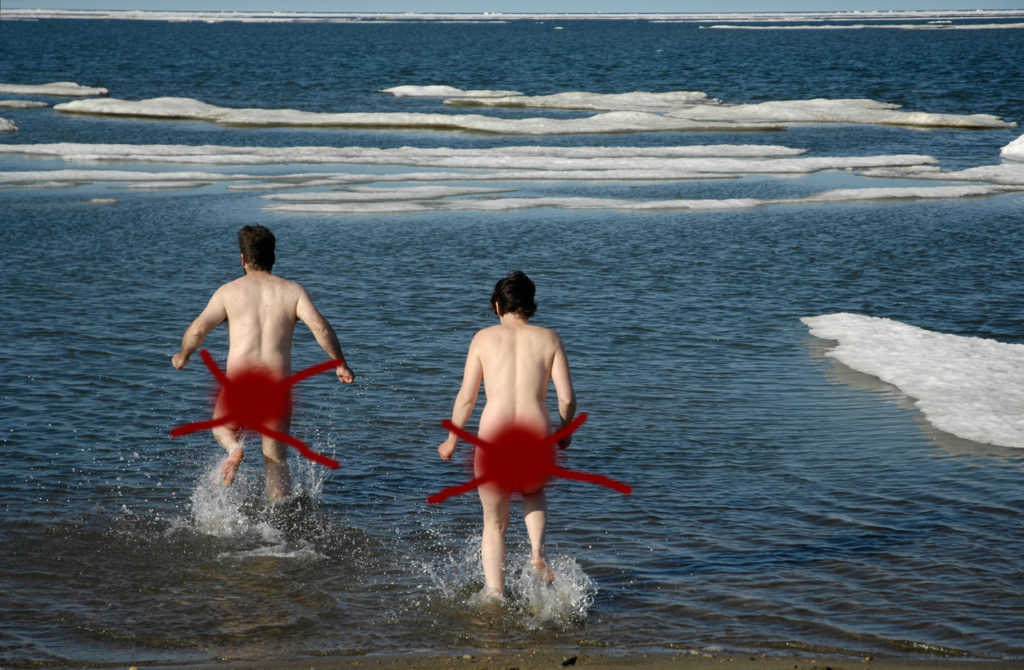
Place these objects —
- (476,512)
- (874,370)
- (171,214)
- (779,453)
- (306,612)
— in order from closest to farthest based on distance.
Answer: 1. (306,612)
2. (476,512)
3. (779,453)
4. (874,370)
5. (171,214)

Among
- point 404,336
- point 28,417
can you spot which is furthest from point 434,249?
point 28,417

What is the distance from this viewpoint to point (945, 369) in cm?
967

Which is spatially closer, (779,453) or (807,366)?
(779,453)

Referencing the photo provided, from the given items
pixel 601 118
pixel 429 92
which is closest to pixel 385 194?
pixel 601 118

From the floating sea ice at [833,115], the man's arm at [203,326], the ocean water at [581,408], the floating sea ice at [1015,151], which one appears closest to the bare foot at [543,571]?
the ocean water at [581,408]

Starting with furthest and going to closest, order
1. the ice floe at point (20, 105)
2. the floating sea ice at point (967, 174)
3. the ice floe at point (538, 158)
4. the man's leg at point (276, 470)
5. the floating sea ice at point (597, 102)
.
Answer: the floating sea ice at point (597, 102) → the ice floe at point (20, 105) → the ice floe at point (538, 158) → the floating sea ice at point (967, 174) → the man's leg at point (276, 470)

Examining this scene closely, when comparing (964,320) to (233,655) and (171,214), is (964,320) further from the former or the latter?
(171,214)

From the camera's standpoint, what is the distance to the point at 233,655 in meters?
4.90

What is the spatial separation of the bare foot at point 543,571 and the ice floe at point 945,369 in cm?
417

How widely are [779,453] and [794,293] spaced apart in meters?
5.46

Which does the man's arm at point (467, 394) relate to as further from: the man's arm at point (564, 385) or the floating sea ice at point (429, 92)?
the floating sea ice at point (429, 92)

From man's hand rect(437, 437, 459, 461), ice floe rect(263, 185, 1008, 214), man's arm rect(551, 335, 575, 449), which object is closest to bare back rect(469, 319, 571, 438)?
man's arm rect(551, 335, 575, 449)

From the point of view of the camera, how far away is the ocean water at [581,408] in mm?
5371

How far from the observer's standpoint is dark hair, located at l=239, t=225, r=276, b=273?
20.4 ft
